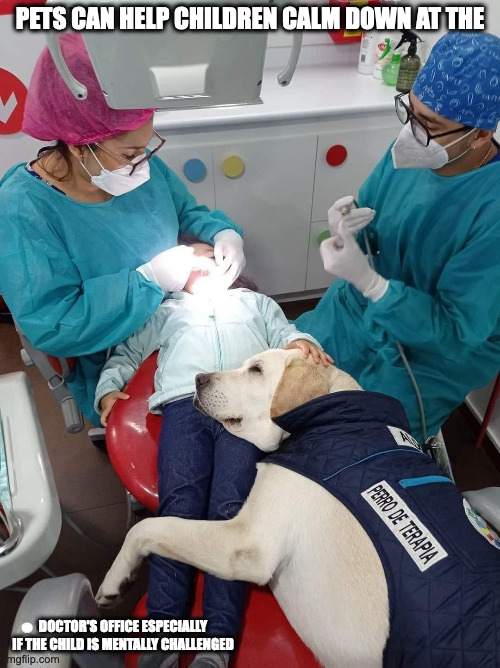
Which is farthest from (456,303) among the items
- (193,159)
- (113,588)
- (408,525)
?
(193,159)

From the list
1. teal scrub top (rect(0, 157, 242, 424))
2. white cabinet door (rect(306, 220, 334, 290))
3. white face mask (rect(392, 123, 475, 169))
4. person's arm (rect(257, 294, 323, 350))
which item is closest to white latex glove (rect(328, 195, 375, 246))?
white face mask (rect(392, 123, 475, 169))

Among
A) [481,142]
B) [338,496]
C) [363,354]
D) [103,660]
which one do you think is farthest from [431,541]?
[481,142]

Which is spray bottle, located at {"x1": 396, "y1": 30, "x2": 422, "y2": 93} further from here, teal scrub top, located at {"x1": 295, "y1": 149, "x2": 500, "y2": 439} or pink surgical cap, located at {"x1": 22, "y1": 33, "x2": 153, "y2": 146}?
pink surgical cap, located at {"x1": 22, "y1": 33, "x2": 153, "y2": 146}

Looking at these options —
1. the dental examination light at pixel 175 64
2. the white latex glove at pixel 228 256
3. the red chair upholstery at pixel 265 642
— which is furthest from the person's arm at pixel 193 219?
the red chair upholstery at pixel 265 642

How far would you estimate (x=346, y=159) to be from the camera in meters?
2.15

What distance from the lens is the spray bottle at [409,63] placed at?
209cm

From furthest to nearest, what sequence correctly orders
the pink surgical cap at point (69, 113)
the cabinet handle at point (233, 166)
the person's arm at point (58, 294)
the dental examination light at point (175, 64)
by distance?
the cabinet handle at point (233, 166) → the person's arm at point (58, 294) → the pink surgical cap at point (69, 113) → the dental examination light at point (175, 64)

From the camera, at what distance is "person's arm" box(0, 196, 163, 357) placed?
1.24 m

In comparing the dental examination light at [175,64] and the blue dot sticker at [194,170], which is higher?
the dental examination light at [175,64]

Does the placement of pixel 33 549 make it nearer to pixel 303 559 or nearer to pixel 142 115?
pixel 303 559

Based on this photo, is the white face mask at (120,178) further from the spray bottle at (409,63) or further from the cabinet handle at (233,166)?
the spray bottle at (409,63)

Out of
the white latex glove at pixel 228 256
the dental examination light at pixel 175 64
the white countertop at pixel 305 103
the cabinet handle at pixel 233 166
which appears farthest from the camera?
the cabinet handle at pixel 233 166

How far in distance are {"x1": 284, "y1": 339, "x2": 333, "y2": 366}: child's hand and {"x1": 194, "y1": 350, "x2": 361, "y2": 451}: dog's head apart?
3cm

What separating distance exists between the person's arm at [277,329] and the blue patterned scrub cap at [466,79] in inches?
25.1
